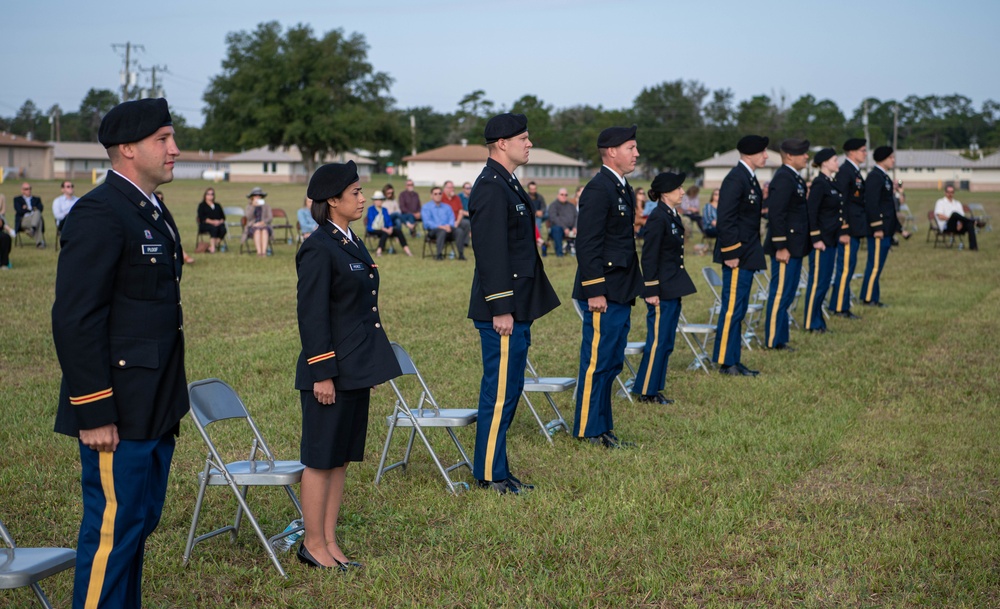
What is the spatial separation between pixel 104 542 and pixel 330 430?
1.32 meters

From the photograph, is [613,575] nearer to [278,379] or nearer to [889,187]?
[278,379]

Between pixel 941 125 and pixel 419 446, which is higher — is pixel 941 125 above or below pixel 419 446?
above

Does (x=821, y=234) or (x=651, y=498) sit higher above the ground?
(x=821, y=234)

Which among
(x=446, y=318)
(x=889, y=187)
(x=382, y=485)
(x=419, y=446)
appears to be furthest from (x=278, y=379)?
(x=889, y=187)

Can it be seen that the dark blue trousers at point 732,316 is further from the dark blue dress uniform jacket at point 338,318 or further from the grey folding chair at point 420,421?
the dark blue dress uniform jacket at point 338,318

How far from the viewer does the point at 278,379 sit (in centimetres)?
957

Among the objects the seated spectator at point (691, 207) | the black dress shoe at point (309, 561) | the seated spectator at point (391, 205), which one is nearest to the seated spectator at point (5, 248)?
the seated spectator at point (391, 205)

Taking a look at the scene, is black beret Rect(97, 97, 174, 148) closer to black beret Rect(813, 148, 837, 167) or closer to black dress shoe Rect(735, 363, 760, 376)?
black dress shoe Rect(735, 363, 760, 376)

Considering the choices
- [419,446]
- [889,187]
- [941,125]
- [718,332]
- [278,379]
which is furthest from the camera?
[941,125]

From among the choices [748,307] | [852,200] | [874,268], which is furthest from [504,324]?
[874,268]

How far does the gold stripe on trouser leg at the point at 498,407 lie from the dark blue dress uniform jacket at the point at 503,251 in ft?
0.66

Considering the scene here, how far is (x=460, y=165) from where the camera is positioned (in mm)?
94938

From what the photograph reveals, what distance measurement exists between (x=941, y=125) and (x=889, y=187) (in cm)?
12482

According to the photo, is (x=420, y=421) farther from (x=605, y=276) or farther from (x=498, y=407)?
(x=605, y=276)
